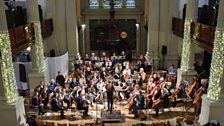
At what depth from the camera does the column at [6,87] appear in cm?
1206

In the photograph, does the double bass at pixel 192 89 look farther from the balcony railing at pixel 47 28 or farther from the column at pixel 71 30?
the column at pixel 71 30

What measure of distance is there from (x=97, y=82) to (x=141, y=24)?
1155 cm

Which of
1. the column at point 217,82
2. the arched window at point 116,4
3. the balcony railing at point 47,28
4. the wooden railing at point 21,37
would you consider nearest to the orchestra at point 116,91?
the column at point 217,82

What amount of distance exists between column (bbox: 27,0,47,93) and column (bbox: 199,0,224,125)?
397 inches

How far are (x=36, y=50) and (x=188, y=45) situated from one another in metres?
9.30

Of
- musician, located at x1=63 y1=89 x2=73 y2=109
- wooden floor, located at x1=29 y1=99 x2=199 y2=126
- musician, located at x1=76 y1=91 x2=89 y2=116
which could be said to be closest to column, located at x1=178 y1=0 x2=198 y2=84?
wooden floor, located at x1=29 y1=99 x2=199 y2=126

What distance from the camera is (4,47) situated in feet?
40.0

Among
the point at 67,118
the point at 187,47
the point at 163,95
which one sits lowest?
the point at 67,118

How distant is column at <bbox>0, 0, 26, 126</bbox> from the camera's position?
12.1m

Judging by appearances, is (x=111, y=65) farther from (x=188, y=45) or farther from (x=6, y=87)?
(x=6, y=87)

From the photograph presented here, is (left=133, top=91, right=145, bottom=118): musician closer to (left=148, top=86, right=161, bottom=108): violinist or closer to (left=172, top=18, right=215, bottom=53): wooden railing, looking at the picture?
(left=148, top=86, right=161, bottom=108): violinist

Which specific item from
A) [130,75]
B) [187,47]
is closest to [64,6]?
[130,75]

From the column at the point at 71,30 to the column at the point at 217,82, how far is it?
520 inches

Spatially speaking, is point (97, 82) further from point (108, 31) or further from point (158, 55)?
point (108, 31)
